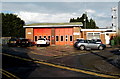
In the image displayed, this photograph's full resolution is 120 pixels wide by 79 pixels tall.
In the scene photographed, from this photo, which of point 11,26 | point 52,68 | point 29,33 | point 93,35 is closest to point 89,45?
point 93,35

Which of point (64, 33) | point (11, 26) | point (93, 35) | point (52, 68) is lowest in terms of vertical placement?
point (52, 68)

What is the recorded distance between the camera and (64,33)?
34844mm

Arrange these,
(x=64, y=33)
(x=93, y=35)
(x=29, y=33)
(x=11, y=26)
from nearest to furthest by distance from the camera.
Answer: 1. (x=93, y=35)
2. (x=64, y=33)
3. (x=29, y=33)
4. (x=11, y=26)

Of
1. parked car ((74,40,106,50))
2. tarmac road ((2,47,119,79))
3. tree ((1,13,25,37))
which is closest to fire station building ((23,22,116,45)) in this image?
parked car ((74,40,106,50))

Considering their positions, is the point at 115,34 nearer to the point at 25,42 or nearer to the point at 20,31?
the point at 25,42

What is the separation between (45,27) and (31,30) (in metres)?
2.99

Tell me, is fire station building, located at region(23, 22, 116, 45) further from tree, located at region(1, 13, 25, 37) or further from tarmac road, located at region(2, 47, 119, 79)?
tree, located at region(1, 13, 25, 37)

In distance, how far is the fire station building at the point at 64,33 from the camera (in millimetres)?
34231

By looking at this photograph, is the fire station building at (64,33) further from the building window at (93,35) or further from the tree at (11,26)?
the tree at (11,26)

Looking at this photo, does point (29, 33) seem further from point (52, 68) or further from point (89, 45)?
point (52, 68)

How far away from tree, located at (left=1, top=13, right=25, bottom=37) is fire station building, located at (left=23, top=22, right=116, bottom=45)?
2335 centimetres

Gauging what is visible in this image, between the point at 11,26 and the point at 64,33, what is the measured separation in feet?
96.2

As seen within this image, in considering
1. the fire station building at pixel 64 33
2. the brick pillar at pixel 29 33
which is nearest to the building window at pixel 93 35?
the fire station building at pixel 64 33

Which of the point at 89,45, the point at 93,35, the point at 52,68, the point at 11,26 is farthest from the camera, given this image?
the point at 11,26
